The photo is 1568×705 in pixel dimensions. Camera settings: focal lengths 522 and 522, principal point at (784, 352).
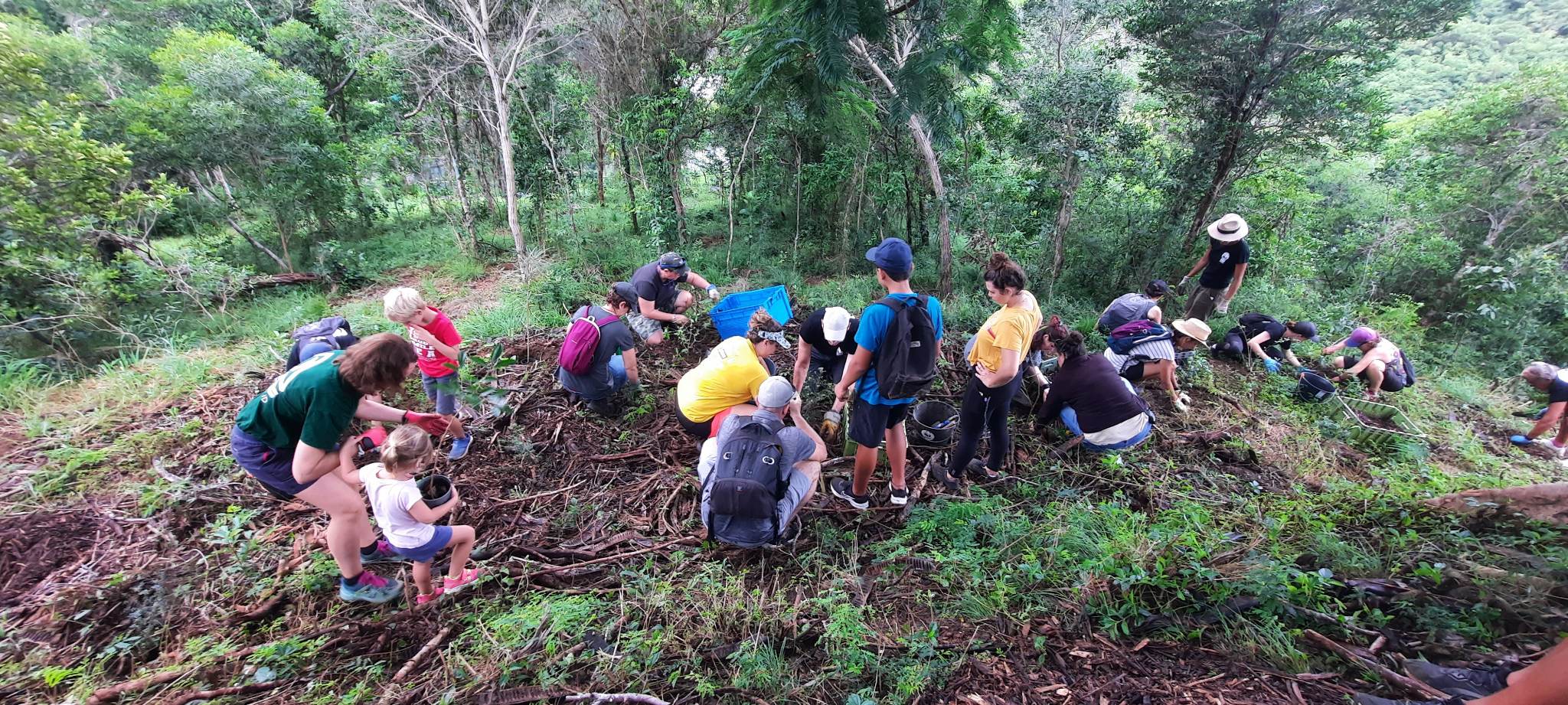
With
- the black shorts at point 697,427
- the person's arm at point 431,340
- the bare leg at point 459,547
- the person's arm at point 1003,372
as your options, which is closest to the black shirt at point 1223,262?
the person's arm at point 1003,372

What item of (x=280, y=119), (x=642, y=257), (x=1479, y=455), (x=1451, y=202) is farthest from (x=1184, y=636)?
(x=1451, y=202)

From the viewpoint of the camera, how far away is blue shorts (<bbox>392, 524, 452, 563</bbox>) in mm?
2471

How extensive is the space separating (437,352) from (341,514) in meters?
1.32

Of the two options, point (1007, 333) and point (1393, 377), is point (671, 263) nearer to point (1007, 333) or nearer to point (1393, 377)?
point (1007, 333)

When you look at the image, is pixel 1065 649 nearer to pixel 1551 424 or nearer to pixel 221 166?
pixel 1551 424

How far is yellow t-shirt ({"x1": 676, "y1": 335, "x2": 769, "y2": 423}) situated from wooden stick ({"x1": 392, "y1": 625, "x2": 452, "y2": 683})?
1705 millimetres

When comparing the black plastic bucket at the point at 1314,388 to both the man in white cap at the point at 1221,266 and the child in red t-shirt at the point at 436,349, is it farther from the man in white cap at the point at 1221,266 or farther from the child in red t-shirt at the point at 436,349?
the child in red t-shirt at the point at 436,349

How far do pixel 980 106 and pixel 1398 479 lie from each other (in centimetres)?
563

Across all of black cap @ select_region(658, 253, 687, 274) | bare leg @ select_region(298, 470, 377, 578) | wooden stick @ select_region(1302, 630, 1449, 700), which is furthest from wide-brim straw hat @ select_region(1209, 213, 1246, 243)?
bare leg @ select_region(298, 470, 377, 578)

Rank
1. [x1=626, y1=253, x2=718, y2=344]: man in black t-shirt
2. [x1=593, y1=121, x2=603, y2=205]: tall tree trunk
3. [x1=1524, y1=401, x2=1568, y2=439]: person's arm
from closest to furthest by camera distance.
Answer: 1. [x1=1524, y1=401, x2=1568, y2=439]: person's arm
2. [x1=626, y1=253, x2=718, y2=344]: man in black t-shirt
3. [x1=593, y1=121, x2=603, y2=205]: tall tree trunk

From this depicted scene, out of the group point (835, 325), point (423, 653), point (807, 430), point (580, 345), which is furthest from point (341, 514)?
point (835, 325)

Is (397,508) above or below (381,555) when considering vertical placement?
above

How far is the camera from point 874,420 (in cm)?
321

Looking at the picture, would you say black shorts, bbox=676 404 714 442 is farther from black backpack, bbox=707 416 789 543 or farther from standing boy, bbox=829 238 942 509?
standing boy, bbox=829 238 942 509
